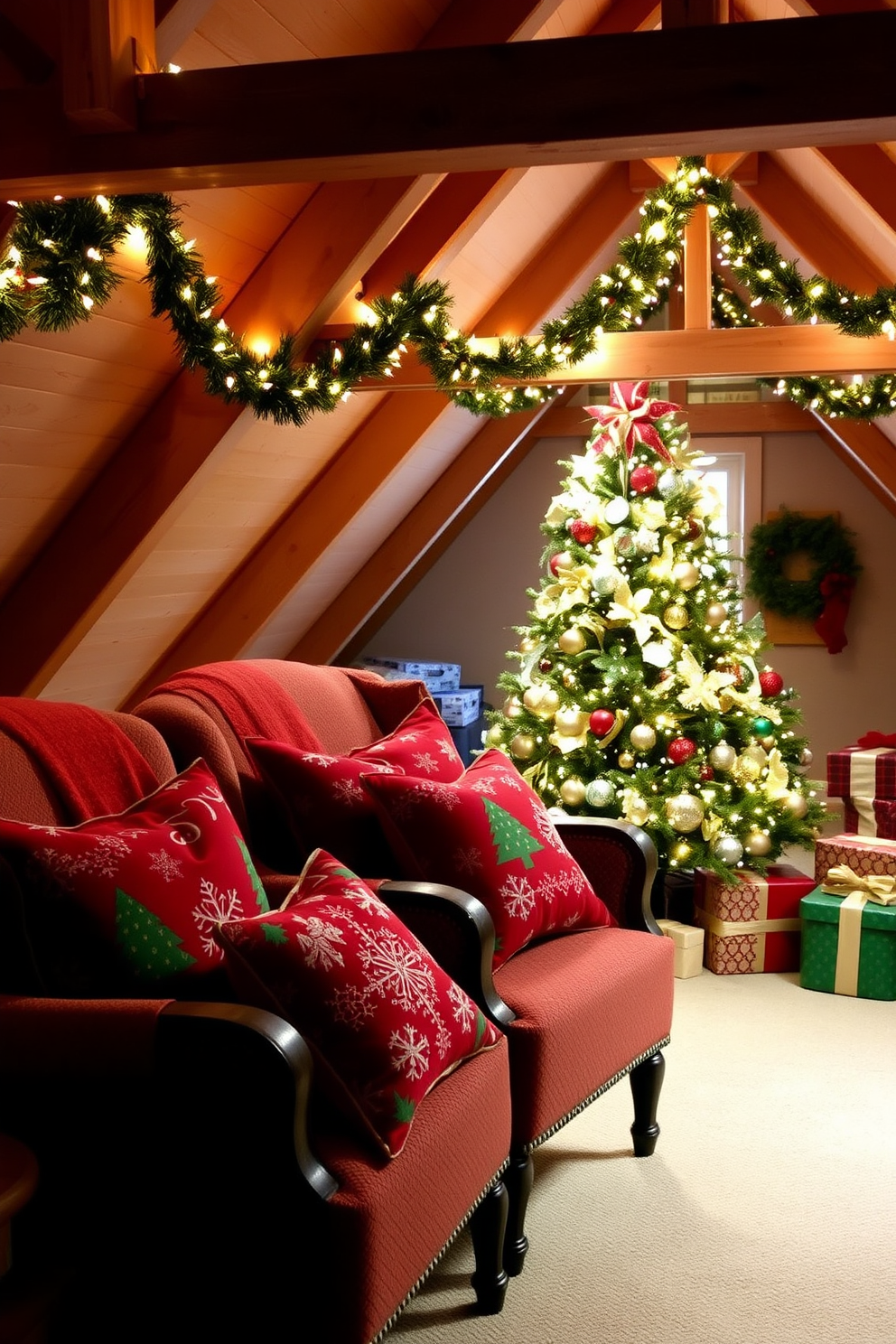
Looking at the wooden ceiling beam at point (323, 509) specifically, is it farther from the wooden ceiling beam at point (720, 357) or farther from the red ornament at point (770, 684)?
the red ornament at point (770, 684)

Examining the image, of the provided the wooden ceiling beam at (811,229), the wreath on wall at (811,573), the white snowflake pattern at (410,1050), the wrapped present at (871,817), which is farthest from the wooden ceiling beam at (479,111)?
the wreath on wall at (811,573)

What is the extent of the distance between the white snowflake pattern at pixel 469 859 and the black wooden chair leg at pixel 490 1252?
1.80ft

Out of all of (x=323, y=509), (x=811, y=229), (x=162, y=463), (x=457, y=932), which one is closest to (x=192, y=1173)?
(x=457, y=932)

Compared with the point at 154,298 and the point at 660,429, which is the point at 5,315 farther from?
the point at 660,429

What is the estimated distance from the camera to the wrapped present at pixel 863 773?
507 centimetres

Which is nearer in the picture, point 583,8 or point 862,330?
point 862,330

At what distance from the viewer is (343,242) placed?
3318 mm

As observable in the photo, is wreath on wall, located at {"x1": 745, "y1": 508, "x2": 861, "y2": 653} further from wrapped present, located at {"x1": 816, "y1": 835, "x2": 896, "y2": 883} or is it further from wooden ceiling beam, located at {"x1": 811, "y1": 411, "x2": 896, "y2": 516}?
wrapped present, located at {"x1": 816, "y1": 835, "x2": 896, "y2": 883}

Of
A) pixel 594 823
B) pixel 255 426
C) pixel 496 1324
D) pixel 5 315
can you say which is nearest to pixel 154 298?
pixel 5 315

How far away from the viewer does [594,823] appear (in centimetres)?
282

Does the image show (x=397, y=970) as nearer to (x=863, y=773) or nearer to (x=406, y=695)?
(x=406, y=695)

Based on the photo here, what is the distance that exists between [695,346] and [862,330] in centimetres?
71

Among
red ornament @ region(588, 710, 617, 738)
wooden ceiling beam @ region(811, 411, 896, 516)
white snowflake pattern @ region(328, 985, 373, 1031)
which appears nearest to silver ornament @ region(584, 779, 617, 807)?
red ornament @ region(588, 710, 617, 738)

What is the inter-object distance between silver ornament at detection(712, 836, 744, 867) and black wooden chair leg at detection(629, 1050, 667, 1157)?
1.25 meters
